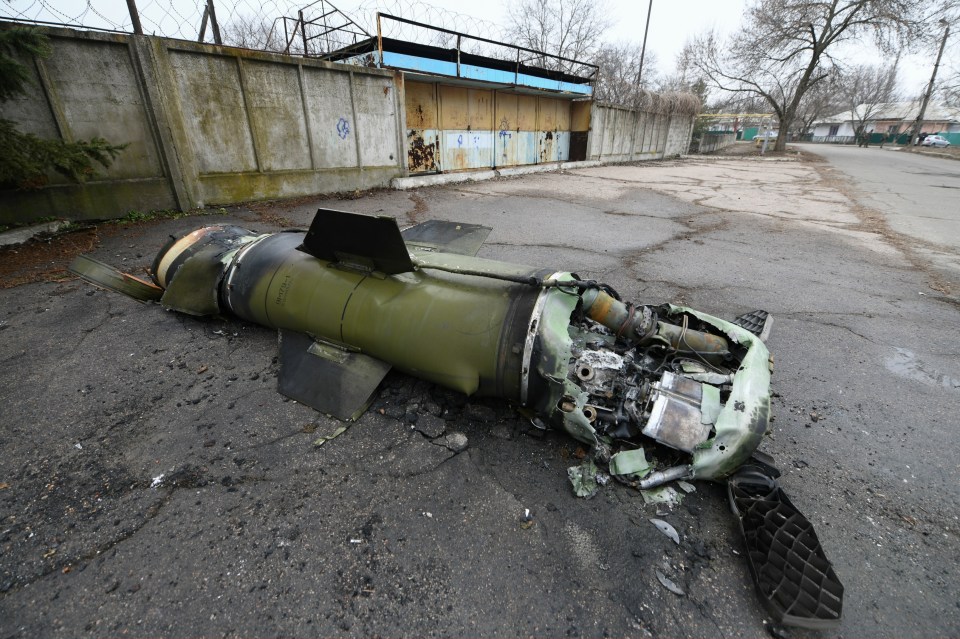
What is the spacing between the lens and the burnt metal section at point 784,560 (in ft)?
4.57

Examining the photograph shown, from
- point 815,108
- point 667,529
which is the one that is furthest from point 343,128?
point 815,108

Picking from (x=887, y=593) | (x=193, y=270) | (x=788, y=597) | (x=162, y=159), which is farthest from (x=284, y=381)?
(x=162, y=159)

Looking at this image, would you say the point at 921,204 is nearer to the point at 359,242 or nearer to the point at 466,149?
the point at 466,149

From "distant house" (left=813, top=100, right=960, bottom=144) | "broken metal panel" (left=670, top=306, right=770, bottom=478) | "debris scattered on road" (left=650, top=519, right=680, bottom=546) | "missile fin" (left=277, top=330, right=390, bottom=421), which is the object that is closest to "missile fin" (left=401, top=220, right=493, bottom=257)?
"missile fin" (left=277, top=330, right=390, bottom=421)

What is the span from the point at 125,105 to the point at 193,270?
4891 millimetres

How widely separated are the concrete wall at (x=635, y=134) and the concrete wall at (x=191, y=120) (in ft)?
36.2

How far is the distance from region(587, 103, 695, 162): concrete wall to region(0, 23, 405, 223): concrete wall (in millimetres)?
11030

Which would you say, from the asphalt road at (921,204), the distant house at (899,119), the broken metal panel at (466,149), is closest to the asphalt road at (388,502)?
the asphalt road at (921,204)

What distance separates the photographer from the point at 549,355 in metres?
2.03

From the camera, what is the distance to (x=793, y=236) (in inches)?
268

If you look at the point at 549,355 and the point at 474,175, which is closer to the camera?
the point at 549,355

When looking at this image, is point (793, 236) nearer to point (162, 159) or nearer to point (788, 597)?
point (788, 597)

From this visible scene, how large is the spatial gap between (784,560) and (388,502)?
5.35 feet

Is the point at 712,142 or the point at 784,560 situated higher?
the point at 712,142
